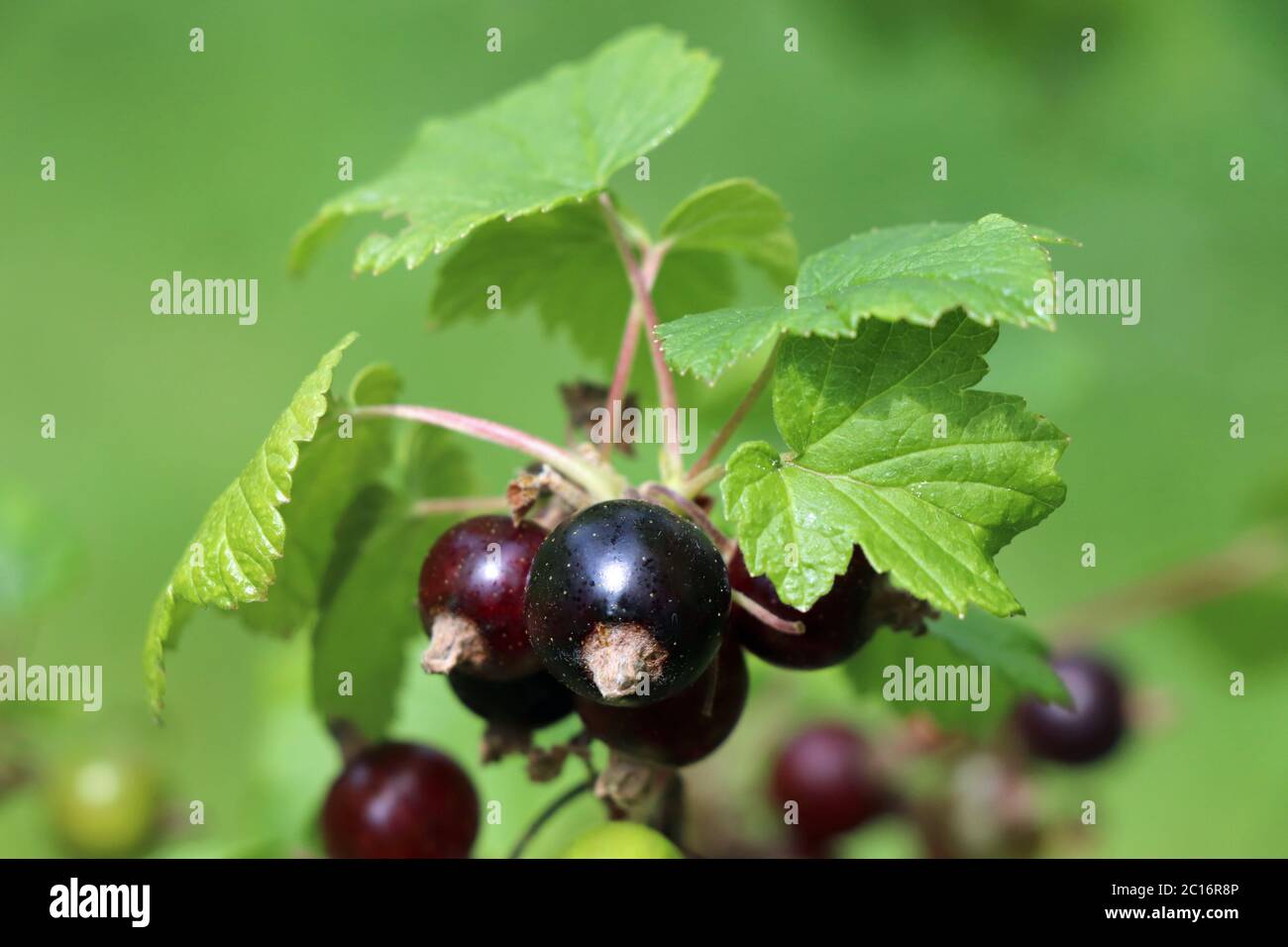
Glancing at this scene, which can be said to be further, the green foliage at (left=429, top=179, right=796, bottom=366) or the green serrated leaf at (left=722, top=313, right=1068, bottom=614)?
the green foliage at (left=429, top=179, right=796, bottom=366)

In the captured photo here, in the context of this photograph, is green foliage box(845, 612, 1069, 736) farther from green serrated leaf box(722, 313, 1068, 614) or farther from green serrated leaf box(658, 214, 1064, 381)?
green serrated leaf box(658, 214, 1064, 381)

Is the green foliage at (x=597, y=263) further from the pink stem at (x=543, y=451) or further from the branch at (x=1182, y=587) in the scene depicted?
the branch at (x=1182, y=587)

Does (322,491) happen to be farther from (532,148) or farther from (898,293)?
(898,293)

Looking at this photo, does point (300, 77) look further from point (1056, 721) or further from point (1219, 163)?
point (1056, 721)

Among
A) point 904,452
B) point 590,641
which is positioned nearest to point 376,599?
point 590,641

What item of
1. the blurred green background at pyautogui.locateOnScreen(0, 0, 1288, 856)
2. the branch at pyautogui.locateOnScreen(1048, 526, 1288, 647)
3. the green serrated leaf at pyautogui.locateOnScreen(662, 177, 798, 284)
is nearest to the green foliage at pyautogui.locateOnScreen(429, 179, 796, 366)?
the green serrated leaf at pyautogui.locateOnScreen(662, 177, 798, 284)

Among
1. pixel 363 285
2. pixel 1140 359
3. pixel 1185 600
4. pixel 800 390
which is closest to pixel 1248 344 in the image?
pixel 1140 359

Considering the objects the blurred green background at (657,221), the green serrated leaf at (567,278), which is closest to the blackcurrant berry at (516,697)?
the green serrated leaf at (567,278)
